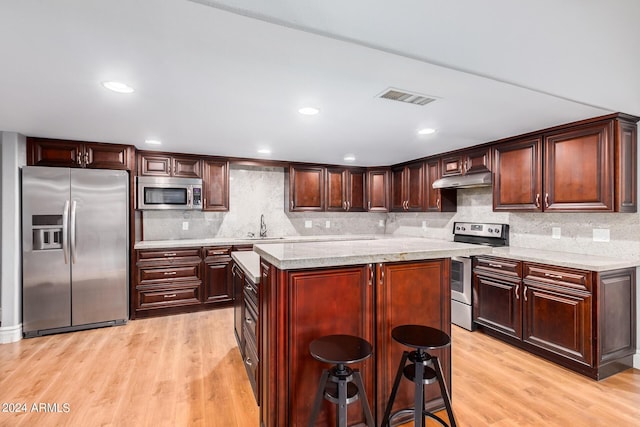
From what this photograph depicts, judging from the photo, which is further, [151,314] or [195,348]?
[151,314]

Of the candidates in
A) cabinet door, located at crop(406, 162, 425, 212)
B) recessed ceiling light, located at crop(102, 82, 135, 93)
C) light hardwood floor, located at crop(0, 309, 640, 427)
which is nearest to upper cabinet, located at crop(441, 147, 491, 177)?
cabinet door, located at crop(406, 162, 425, 212)

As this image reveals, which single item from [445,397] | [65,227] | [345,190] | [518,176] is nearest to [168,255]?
[65,227]

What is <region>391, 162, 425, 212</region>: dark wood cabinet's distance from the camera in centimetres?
485

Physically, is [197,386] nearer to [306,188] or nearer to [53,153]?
[53,153]

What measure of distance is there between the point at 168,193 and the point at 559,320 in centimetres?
471

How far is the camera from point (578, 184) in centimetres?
281

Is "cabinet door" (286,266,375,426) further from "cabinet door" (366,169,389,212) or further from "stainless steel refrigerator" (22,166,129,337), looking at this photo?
"cabinet door" (366,169,389,212)

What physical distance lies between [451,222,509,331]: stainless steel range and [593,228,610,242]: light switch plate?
87 centimetres

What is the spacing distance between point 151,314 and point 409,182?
4.30 metres

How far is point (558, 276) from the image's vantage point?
273 cm

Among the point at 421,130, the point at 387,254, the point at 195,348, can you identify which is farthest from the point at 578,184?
the point at 195,348

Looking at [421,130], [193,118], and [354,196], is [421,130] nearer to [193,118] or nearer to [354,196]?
[193,118]

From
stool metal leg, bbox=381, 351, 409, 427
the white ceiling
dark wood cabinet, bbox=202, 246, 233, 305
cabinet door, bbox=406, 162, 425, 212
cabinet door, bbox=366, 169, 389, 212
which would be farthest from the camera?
cabinet door, bbox=366, 169, 389, 212

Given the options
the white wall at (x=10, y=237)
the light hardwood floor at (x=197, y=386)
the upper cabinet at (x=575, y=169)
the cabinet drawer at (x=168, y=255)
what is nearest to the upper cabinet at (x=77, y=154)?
the white wall at (x=10, y=237)
